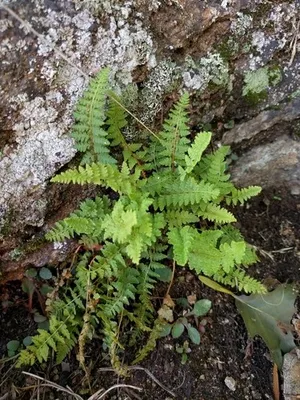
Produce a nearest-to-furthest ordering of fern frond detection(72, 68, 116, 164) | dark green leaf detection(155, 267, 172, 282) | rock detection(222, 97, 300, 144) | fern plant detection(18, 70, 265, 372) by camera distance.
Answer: fern frond detection(72, 68, 116, 164), fern plant detection(18, 70, 265, 372), dark green leaf detection(155, 267, 172, 282), rock detection(222, 97, 300, 144)

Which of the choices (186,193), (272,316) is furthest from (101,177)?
(272,316)

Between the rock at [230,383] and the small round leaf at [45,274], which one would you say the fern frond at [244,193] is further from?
the small round leaf at [45,274]

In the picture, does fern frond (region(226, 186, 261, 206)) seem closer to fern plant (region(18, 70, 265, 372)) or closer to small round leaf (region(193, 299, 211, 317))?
fern plant (region(18, 70, 265, 372))

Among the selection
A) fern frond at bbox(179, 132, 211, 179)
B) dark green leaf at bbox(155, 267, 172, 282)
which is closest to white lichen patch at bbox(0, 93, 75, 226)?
fern frond at bbox(179, 132, 211, 179)

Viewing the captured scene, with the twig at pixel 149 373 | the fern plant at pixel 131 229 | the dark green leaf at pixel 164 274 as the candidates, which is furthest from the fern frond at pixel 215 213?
the twig at pixel 149 373

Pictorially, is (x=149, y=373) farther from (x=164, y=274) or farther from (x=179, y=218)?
(x=179, y=218)
